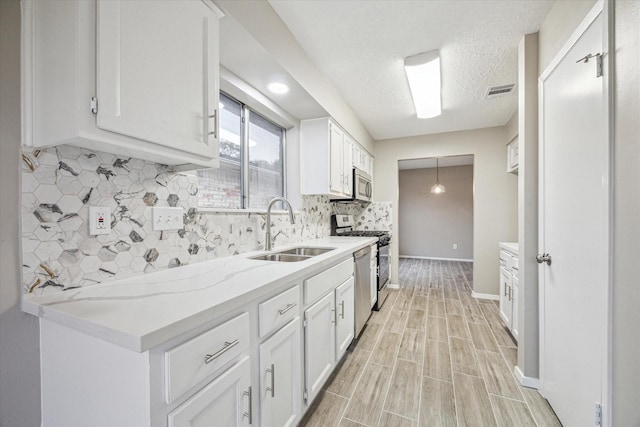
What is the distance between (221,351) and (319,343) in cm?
92

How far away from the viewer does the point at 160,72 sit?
971 millimetres

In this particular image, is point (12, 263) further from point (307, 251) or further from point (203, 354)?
point (307, 251)

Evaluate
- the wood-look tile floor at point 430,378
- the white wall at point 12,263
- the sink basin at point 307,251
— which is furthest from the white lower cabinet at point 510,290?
the white wall at point 12,263

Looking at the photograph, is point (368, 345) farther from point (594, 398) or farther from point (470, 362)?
point (594, 398)

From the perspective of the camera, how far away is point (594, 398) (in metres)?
1.19

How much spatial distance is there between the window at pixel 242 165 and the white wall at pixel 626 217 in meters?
2.01

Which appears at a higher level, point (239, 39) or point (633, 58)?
point (239, 39)

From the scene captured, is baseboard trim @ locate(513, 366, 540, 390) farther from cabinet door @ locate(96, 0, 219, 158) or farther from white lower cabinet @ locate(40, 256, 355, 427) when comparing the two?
cabinet door @ locate(96, 0, 219, 158)

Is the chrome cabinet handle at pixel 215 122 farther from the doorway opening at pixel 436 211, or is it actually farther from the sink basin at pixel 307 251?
the doorway opening at pixel 436 211

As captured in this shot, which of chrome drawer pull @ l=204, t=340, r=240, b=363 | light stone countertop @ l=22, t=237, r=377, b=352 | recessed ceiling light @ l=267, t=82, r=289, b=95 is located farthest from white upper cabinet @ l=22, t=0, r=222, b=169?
recessed ceiling light @ l=267, t=82, r=289, b=95

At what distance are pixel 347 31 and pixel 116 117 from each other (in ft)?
5.39

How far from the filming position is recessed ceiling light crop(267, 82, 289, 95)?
6.49 ft

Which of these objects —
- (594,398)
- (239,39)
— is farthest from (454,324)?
(239,39)

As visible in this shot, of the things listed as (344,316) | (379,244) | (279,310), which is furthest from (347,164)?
(279,310)
